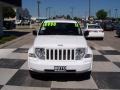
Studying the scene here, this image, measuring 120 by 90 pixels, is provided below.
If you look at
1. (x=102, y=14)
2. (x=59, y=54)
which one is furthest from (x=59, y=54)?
(x=102, y=14)

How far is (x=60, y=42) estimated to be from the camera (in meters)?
9.45

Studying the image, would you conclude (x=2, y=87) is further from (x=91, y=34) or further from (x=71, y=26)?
(x=91, y=34)

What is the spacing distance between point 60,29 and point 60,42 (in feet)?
5.73

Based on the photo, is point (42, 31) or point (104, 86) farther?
point (42, 31)

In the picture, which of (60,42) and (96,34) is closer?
(60,42)

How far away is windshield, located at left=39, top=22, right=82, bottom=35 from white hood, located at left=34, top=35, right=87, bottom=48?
1.77ft

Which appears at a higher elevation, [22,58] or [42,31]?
[42,31]

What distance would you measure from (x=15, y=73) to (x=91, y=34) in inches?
729

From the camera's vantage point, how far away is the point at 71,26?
1136 centimetres

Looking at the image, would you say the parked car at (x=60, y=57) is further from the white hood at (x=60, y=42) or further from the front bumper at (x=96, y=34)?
the front bumper at (x=96, y=34)

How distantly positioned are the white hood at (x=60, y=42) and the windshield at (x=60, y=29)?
0.54 metres

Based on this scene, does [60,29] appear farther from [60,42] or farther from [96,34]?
[96,34]

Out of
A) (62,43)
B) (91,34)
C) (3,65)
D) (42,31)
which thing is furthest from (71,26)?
(91,34)

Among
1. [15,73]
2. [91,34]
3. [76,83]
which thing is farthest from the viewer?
[91,34]
